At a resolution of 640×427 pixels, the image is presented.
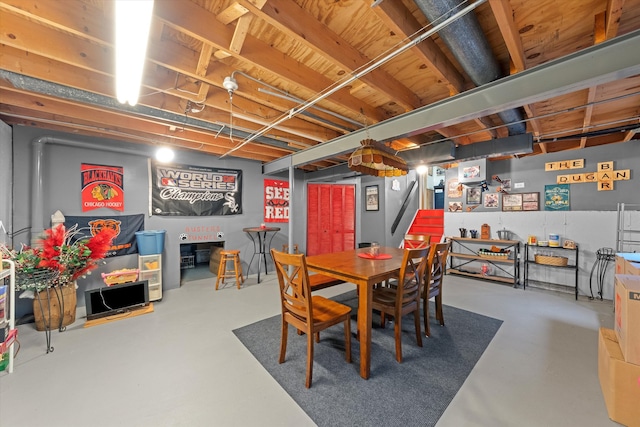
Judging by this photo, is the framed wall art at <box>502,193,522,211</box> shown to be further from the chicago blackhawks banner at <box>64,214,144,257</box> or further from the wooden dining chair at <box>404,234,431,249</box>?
the chicago blackhawks banner at <box>64,214,144,257</box>

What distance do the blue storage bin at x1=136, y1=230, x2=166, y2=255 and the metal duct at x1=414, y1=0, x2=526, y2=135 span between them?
4.36 meters

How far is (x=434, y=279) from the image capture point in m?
2.79

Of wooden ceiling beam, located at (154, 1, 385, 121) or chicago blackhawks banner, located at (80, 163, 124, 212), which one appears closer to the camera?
wooden ceiling beam, located at (154, 1, 385, 121)

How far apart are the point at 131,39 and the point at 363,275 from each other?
2.20 m

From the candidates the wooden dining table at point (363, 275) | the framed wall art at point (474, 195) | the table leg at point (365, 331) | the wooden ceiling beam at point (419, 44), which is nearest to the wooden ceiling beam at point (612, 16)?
the wooden ceiling beam at point (419, 44)

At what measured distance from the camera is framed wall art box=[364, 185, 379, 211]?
7.03 metres

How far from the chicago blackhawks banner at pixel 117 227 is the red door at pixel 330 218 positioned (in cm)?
381

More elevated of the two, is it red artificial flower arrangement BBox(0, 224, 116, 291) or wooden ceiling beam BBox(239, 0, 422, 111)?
Answer: wooden ceiling beam BBox(239, 0, 422, 111)

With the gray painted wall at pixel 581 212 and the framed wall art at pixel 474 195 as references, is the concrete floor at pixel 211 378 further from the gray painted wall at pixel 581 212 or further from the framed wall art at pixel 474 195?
the framed wall art at pixel 474 195

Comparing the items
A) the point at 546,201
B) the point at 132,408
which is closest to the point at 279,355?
the point at 132,408

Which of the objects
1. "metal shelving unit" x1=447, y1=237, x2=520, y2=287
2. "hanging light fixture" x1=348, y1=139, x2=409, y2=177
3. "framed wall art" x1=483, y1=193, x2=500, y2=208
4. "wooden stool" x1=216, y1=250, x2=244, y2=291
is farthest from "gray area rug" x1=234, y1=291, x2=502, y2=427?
"framed wall art" x1=483, y1=193, x2=500, y2=208

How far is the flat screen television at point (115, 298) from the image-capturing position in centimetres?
309

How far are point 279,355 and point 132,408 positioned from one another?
110 centimetres

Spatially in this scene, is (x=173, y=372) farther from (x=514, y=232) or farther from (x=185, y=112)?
(x=514, y=232)
